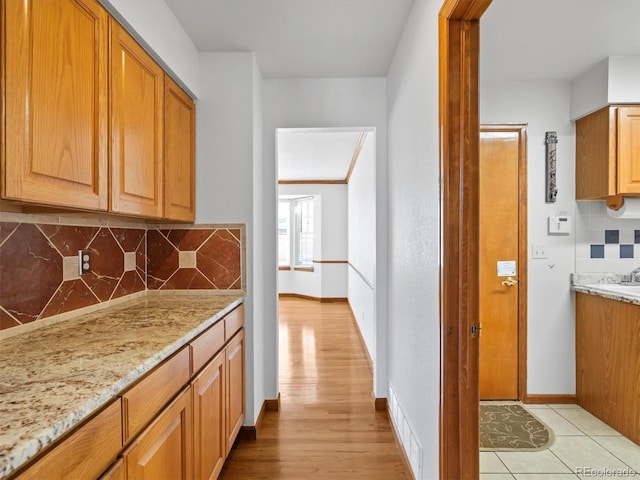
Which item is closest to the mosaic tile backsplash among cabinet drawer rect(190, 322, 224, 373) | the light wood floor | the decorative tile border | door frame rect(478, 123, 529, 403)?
cabinet drawer rect(190, 322, 224, 373)

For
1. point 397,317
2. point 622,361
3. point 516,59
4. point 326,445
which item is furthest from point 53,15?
point 622,361

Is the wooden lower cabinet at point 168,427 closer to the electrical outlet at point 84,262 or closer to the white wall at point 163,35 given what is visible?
the electrical outlet at point 84,262

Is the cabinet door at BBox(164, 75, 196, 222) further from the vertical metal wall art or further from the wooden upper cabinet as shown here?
the wooden upper cabinet

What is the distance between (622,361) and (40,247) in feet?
10.7

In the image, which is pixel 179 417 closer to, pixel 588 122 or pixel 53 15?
pixel 53 15

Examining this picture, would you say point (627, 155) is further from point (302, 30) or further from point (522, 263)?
point (302, 30)

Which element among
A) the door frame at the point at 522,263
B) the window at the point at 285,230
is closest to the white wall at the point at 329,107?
the door frame at the point at 522,263

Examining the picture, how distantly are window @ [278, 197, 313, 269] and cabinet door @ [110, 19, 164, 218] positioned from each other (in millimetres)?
5579

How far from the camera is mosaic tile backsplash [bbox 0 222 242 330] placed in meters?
1.25

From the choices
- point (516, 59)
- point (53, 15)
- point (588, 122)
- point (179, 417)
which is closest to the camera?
point (53, 15)

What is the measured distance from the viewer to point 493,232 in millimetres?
2633

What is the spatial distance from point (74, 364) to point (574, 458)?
8.47 feet

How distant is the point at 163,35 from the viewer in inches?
69.0

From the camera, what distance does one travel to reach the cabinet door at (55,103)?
95cm
